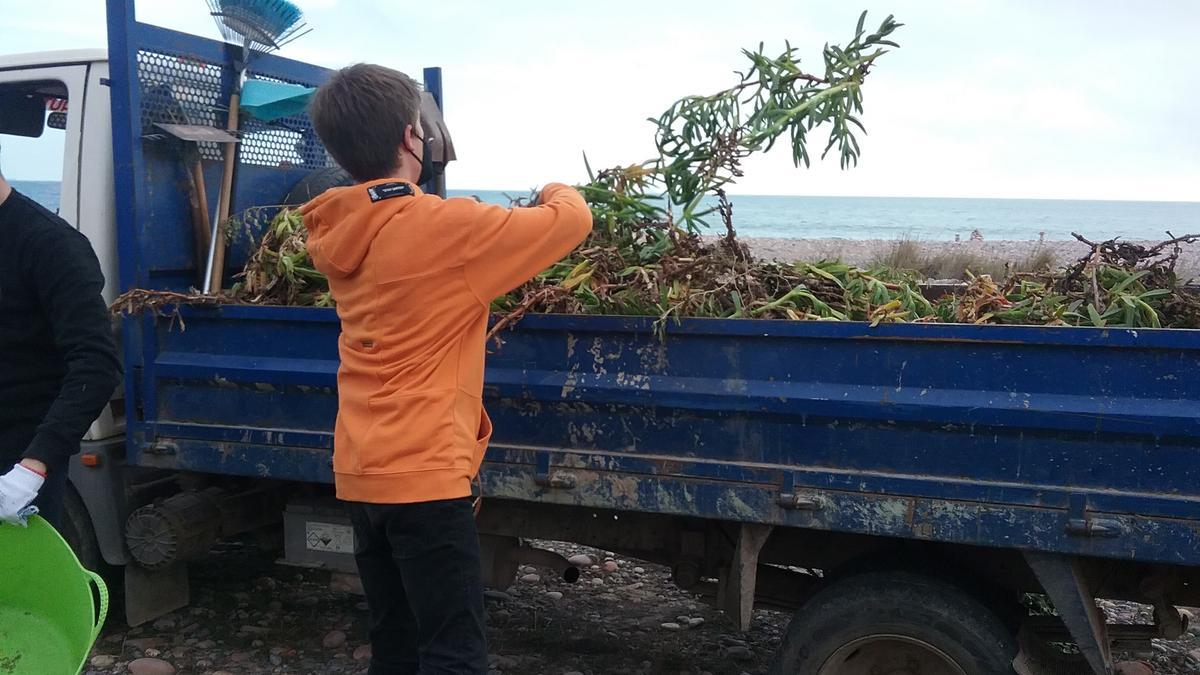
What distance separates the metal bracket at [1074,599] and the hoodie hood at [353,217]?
1861 millimetres

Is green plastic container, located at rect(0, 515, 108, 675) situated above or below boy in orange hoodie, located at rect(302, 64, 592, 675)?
below

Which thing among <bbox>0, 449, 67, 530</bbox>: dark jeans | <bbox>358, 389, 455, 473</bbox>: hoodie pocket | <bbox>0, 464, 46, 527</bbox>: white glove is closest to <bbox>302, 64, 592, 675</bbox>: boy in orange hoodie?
<bbox>358, 389, 455, 473</bbox>: hoodie pocket

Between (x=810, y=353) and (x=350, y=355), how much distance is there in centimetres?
124

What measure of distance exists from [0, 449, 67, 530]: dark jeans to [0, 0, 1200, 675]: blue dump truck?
72cm

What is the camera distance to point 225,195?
4105 mm

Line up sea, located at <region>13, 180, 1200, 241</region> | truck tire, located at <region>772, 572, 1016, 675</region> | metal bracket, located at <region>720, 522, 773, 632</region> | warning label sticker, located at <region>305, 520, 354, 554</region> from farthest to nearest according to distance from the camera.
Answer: sea, located at <region>13, 180, 1200, 241</region> → warning label sticker, located at <region>305, 520, 354, 554</region> → metal bracket, located at <region>720, 522, 773, 632</region> → truck tire, located at <region>772, 572, 1016, 675</region>

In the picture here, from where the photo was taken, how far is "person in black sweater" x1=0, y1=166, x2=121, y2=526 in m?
2.66

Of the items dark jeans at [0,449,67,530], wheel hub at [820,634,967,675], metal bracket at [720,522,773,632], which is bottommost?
wheel hub at [820,634,967,675]

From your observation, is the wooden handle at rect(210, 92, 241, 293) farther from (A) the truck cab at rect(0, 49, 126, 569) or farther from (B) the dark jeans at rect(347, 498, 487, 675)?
(B) the dark jeans at rect(347, 498, 487, 675)

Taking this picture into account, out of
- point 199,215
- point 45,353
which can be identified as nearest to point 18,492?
point 45,353

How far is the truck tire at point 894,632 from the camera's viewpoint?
2.78m

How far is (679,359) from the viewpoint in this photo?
2918mm

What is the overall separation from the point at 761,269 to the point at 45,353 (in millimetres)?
2164

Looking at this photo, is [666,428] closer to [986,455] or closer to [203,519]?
[986,455]
